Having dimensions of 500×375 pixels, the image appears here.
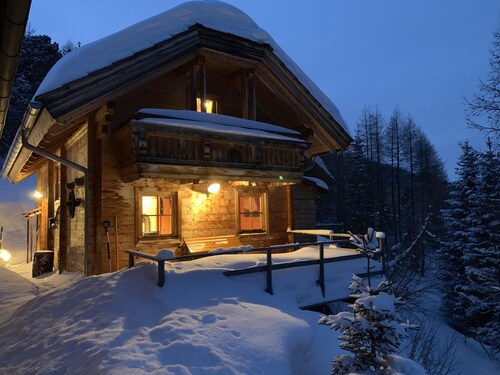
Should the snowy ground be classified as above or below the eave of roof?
below

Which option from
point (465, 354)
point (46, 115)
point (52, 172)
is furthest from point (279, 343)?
point (465, 354)

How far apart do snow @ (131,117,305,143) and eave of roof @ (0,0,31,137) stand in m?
4.10

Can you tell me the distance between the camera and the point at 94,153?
31.2 feet

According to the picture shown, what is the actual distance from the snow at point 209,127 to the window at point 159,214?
242 centimetres

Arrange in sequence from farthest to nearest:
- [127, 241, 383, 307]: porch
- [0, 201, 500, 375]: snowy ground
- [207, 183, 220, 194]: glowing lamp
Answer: [207, 183, 220, 194]: glowing lamp < [127, 241, 383, 307]: porch < [0, 201, 500, 375]: snowy ground

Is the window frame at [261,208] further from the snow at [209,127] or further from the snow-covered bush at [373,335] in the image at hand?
the snow-covered bush at [373,335]

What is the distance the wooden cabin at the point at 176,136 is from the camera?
8539 millimetres

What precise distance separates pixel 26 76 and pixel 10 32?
3939cm

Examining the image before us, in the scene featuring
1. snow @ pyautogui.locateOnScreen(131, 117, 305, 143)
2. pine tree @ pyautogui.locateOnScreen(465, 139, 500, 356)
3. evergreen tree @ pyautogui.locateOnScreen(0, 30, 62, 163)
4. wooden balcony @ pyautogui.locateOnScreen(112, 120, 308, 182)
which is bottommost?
pine tree @ pyautogui.locateOnScreen(465, 139, 500, 356)

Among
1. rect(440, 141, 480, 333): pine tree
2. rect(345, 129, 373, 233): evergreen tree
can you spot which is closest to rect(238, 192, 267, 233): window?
rect(440, 141, 480, 333): pine tree

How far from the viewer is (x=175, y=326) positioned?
539cm

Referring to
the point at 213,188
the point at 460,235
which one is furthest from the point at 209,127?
the point at 460,235

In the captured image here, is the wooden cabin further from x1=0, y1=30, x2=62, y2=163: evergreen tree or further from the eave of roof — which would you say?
x1=0, y1=30, x2=62, y2=163: evergreen tree

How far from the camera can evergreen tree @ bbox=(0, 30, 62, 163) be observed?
3372 cm
